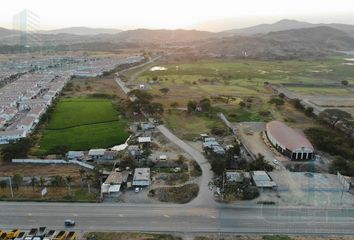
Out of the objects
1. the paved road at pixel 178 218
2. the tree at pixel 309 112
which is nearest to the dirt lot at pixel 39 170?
the paved road at pixel 178 218

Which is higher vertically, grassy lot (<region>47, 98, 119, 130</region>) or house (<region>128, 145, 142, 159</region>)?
grassy lot (<region>47, 98, 119, 130</region>)

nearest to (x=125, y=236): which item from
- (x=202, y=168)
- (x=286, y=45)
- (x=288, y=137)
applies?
(x=202, y=168)

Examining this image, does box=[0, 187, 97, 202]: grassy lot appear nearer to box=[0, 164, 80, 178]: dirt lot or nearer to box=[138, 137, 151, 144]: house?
box=[0, 164, 80, 178]: dirt lot

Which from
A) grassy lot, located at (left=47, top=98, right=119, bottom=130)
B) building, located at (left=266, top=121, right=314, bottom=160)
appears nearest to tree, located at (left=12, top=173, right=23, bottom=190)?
grassy lot, located at (left=47, top=98, right=119, bottom=130)

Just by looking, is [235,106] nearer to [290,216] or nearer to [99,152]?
[99,152]

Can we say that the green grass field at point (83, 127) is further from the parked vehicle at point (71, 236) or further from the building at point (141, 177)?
the parked vehicle at point (71, 236)

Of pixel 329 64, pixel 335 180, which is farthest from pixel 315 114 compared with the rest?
pixel 329 64
